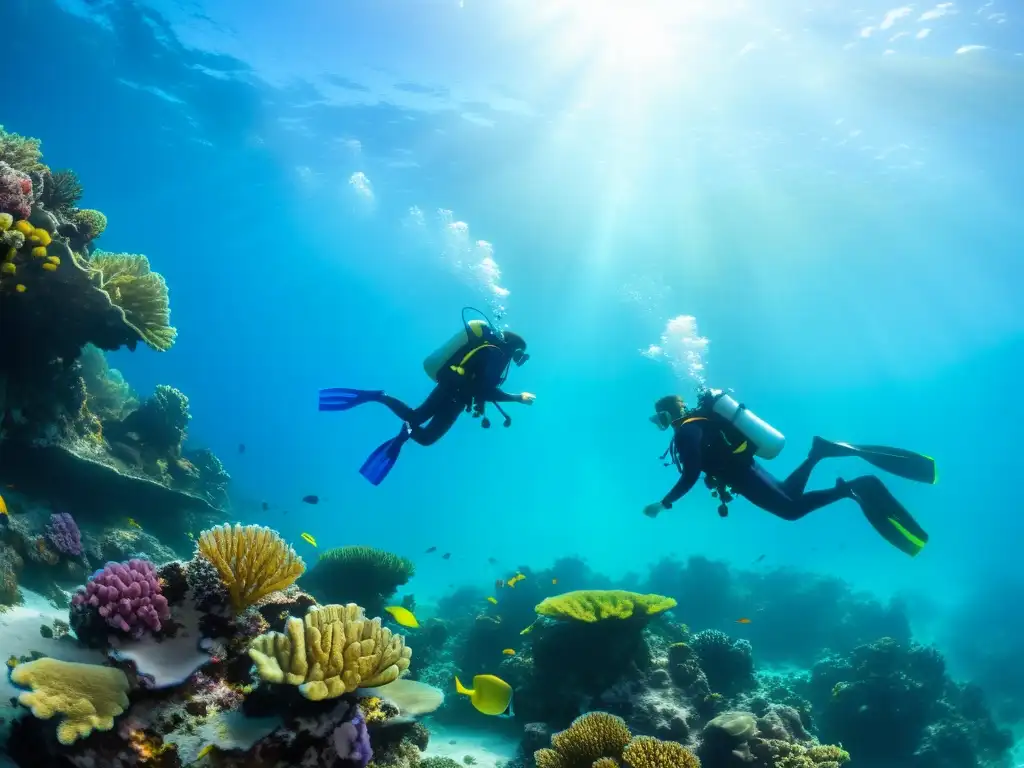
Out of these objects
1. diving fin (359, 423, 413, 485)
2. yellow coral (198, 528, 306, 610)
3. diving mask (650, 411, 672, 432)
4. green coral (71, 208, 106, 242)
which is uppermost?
green coral (71, 208, 106, 242)

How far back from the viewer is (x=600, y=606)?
7598 mm

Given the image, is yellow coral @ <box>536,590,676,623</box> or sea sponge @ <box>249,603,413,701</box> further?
yellow coral @ <box>536,590,676,623</box>

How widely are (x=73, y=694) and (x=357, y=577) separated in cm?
750

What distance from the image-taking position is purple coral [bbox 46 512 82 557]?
25.6 feet

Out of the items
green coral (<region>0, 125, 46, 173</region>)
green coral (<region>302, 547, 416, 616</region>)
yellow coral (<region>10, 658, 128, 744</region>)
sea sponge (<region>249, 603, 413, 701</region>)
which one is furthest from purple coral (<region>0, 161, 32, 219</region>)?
green coral (<region>302, 547, 416, 616</region>)

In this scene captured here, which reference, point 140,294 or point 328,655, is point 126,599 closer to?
point 328,655

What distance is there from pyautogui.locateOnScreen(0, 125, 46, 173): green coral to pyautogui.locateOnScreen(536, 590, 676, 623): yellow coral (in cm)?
978

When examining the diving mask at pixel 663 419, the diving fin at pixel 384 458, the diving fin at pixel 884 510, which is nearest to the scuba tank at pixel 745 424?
the diving mask at pixel 663 419

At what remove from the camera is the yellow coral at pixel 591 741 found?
5.24 meters

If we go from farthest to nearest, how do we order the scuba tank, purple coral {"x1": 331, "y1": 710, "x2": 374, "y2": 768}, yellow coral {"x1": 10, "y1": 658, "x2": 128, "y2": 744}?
the scuba tank → purple coral {"x1": 331, "y1": 710, "x2": 374, "y2": 768} → yellow coral {"x1": 10, "y1": 658, "x2": 128, "y2": 744}

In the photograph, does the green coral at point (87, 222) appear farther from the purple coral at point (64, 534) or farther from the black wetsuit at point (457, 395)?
the black wetsuit at point (457, 395)

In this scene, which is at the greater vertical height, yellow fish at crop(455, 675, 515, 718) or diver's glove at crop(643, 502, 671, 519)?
diver's glove at crop(643, 502, 671, 519)

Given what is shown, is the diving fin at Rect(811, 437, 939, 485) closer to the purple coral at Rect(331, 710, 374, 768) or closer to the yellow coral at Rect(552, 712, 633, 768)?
the yellow coral at Rect(552, 712, 633, 768)

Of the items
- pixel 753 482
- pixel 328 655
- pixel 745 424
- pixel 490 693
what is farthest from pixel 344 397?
pixel 753 482
